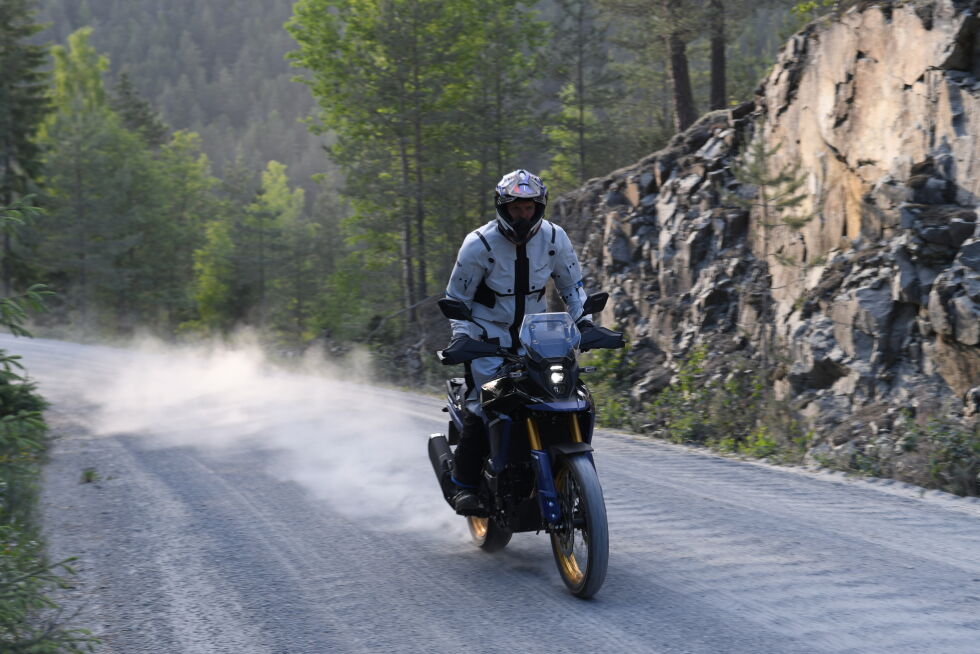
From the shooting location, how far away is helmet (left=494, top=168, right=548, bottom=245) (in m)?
5.62

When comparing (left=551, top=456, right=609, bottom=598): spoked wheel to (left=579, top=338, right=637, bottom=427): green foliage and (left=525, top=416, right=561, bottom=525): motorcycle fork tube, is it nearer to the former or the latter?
(left=525, top=416, right=561, bottom=525): motorcycle fork tube

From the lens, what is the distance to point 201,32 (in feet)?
647

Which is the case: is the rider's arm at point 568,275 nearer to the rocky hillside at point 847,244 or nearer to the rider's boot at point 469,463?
the rider's boot at point 469,463

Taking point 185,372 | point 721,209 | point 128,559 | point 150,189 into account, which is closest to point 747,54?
point 721,209

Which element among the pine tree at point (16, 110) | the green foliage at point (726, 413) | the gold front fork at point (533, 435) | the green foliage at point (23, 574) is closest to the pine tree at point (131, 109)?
the pine tree at point (16, 110)

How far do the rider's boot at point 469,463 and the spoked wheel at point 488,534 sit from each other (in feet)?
0.78

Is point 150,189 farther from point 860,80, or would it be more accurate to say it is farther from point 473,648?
point 473,648

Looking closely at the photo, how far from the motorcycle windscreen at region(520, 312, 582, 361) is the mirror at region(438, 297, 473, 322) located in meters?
0.43

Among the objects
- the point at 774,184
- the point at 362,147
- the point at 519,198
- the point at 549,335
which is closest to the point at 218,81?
the point at 362,147

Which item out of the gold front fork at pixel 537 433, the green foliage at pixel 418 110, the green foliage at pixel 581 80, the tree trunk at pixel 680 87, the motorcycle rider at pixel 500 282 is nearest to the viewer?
the gold front fork at pixel 537 433

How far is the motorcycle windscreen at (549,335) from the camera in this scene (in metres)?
5.20

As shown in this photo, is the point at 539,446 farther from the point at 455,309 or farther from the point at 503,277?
the point at 503,277

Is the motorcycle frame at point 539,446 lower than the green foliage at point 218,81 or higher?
lower

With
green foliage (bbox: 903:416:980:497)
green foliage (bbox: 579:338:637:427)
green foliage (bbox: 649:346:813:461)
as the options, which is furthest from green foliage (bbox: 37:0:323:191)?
green foliage (bbox: 903:416:980:497)
